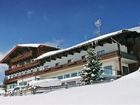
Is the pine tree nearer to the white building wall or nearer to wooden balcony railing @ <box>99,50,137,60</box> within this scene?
wooden balcony railing @ <box>99,50,137,60</box>

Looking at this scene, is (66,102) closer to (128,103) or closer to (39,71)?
(128,103)

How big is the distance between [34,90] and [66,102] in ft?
39.0

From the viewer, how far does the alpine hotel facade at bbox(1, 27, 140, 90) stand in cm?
4075

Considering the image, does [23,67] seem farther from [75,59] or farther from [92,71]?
[92,71]

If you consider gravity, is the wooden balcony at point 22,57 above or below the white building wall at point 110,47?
above

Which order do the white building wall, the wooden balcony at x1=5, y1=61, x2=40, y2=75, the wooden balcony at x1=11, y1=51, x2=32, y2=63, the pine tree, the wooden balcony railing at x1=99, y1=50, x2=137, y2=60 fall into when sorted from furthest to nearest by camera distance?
the wooden balcony at x1=11, y1=51, x2=32, y2=63 → the wooden balcony at x1=5, y1=61, x2=40, y2=75 → the white building wall → the wooden balcony railing at x1=99, y1=50, x2=137, y2=60 → the pine tree

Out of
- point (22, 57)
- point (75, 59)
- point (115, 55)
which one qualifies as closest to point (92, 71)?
point (115, 55)

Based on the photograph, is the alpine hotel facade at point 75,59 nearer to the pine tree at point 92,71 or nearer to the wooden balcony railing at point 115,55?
the wooden balcony railing at point 115,55

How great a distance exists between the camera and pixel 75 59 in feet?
158

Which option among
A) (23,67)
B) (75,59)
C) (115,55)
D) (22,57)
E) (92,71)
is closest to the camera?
(92,71)

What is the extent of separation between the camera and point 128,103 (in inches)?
717

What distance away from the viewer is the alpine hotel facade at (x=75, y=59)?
40750 millimetres

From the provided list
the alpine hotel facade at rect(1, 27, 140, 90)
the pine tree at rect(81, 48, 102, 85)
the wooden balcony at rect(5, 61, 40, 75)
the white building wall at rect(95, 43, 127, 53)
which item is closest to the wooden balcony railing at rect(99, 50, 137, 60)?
the alpine hotel facade at rect(1, 27, 140, 90)

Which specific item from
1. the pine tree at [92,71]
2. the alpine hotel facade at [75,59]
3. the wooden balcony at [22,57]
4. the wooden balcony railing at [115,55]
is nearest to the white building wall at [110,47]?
the alpine hotel facade at [75,59]
